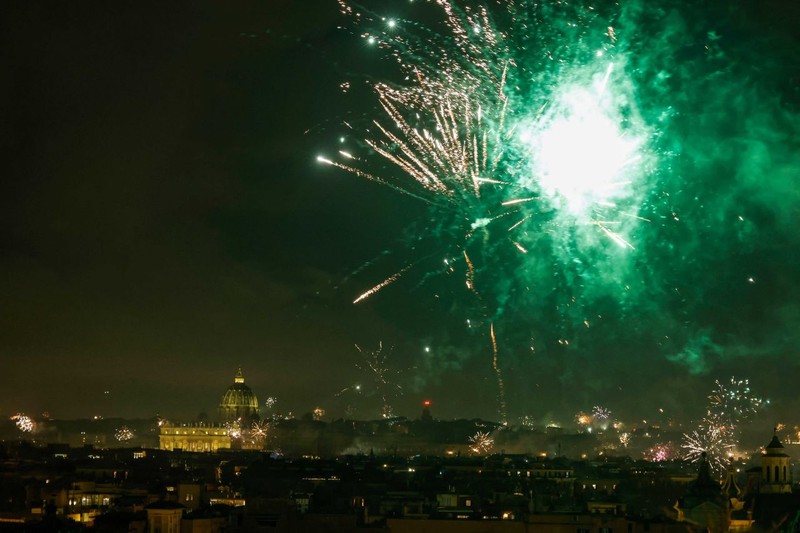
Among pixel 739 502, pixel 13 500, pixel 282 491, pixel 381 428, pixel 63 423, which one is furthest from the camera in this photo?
pixel 63 423

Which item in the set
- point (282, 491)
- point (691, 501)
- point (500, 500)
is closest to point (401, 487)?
point (282, 491)

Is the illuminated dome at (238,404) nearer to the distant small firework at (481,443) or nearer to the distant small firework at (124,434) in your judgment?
the distant small firework at (124,434)

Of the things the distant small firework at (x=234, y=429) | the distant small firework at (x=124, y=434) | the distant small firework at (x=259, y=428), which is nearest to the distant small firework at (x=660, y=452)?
the distant small firework at (x=259, y=428)

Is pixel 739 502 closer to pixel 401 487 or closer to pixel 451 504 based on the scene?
pixel 451 504

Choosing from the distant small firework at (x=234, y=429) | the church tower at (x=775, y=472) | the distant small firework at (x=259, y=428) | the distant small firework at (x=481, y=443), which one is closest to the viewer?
the church tower at (x=775, y=472)

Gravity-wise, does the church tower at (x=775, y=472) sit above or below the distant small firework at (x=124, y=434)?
below
